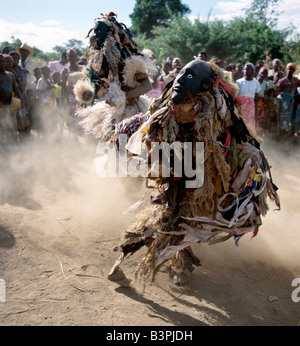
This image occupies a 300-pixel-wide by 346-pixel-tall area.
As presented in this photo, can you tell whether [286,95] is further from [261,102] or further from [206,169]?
[206,169]

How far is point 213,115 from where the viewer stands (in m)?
2.69

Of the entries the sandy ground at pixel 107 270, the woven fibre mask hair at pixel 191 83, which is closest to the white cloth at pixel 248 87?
the sandy ground at pixel 107 270

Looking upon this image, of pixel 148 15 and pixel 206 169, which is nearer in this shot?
pixel 206 169

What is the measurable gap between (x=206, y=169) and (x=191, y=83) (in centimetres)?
67

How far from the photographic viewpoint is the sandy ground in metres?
2.85

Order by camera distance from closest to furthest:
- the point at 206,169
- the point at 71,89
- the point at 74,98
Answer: the point at 206,169 < the point at 71,89 < the point at 74,98

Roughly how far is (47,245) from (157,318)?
5.44 ft

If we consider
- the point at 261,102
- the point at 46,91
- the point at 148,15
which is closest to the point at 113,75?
the point at 46,91

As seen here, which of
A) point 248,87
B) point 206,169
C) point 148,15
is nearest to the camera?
point 206,169

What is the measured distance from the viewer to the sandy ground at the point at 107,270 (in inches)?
112

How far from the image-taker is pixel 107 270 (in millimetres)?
3541

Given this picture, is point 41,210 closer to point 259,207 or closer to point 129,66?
point 129,66

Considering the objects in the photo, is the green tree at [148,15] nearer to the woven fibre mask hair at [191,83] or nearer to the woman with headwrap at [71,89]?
the woman with headwrap at [71,89]
